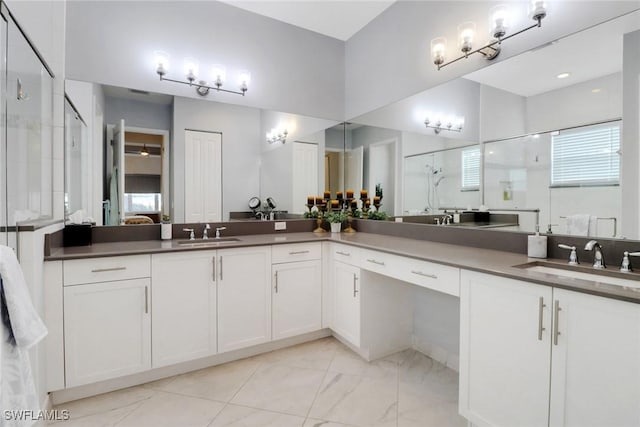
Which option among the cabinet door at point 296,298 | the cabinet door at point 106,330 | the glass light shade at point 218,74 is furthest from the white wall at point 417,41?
the cabinet door at point 106,330

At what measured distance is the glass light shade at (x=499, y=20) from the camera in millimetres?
1881

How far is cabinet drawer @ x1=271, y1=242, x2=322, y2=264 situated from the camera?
243 centimetres

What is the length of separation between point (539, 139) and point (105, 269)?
2.68 metres

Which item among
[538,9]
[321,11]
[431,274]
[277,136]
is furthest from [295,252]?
[321,11]

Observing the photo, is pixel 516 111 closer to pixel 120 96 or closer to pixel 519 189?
pixel 519 189

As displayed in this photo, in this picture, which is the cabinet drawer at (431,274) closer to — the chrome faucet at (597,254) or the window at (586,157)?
the chrome faucet at (597,254)

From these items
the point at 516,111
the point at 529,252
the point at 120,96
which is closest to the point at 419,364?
the point at 529,252

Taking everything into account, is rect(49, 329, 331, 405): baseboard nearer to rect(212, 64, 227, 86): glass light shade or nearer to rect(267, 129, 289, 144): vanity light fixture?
rect(267, 129, 289, 144): vanity light fixture

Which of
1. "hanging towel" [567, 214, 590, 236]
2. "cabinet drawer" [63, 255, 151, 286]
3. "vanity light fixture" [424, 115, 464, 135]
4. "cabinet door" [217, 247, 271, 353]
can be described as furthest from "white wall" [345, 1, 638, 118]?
"cabinet drawer" [63, 255, 151, 286]

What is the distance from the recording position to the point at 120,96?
2.40 metres

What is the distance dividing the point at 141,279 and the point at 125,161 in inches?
39.7

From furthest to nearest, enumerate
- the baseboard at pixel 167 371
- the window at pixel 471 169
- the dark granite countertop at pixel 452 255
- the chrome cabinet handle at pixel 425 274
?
the window at pixel 471 169, the baseboard at pixel 167 371, the chrome cabinet handle at pixel 425 274, the dark granite countertop at pixel 452 255

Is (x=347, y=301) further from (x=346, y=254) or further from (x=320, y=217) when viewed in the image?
(x=320, y=217)

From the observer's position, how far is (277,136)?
312 cm
